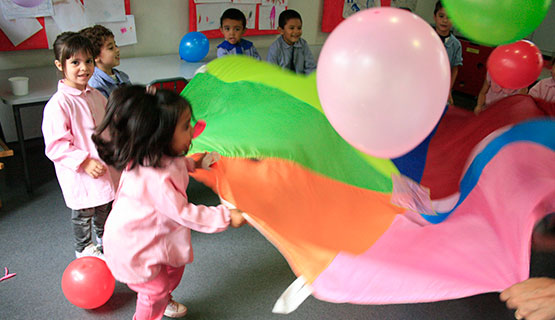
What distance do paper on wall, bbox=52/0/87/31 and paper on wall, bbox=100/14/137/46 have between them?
0.71 ft

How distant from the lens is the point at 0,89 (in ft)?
8.10


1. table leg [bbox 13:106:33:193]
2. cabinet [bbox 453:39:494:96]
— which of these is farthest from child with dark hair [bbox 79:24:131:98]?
cabinet [bbox 453:39:494:96]

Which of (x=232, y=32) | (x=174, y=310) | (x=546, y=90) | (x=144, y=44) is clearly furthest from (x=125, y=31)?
(x=546, y=90)

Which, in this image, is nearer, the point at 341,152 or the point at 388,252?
the point at 388,252

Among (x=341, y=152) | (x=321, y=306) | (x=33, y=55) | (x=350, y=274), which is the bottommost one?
(x=321, y=306)

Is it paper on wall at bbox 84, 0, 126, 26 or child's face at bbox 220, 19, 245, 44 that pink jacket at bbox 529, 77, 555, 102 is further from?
paper on wall at bbox 84, 0, 126, 26

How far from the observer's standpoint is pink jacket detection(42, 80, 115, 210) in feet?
5.55

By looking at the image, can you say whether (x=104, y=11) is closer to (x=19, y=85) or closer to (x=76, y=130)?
(x=19, y=85)

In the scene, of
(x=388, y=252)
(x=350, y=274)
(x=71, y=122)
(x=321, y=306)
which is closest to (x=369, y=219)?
(x=388, y=252)

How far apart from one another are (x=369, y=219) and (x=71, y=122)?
1245 millimetres

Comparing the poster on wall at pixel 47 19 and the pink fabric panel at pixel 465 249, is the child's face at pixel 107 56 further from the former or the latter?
the pink fabric panel at pixel 465 249

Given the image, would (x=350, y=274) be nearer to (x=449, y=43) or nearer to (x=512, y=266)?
(x=512, y=266)

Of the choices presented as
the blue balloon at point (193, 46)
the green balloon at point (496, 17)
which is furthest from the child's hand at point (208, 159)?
the blue balloon at point (193, 46)

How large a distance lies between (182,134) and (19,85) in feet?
5.42
